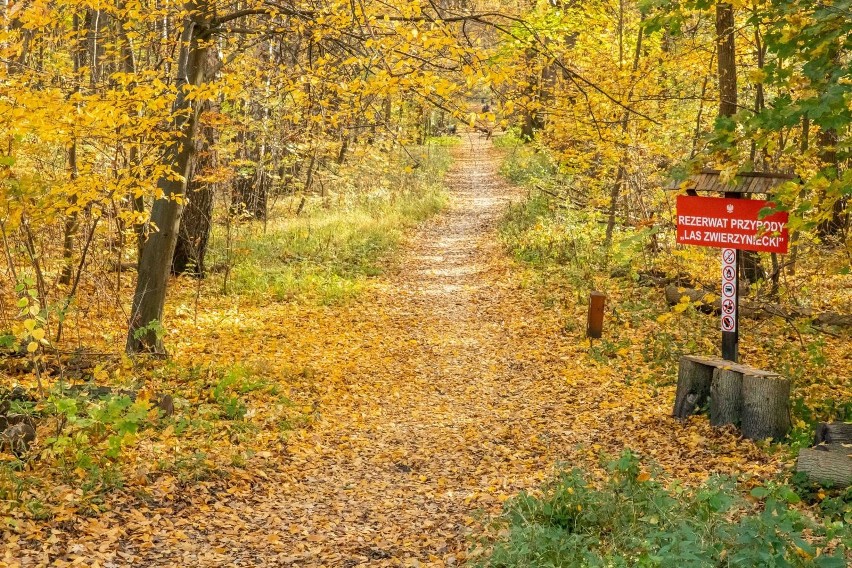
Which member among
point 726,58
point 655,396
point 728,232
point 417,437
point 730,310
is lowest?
point 417,437

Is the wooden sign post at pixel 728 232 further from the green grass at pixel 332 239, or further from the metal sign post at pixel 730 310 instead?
the green grass at pixel 332 239

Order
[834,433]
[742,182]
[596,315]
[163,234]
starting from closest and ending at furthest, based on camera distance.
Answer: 1. [834,433]
2. [742,182]
3. [163,234]
4. [596,315]

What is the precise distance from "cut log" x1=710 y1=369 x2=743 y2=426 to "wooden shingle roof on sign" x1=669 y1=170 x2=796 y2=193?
5.94 ft

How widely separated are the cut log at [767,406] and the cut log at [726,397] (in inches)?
7.8

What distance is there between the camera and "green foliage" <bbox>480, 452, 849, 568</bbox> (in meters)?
3.97

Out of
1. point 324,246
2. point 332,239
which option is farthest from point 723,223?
point 332,239

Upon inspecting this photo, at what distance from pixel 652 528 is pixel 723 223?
3.99 metres

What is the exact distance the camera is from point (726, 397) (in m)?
7.61

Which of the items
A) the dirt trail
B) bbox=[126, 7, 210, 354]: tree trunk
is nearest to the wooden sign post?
the dirt trail

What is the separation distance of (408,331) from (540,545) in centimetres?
812

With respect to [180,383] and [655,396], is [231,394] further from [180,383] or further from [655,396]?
[655,396]

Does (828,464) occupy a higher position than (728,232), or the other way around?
(728,232)

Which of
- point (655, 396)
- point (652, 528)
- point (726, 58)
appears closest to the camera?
point (652, 528)

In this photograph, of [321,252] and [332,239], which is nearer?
[321,252]
